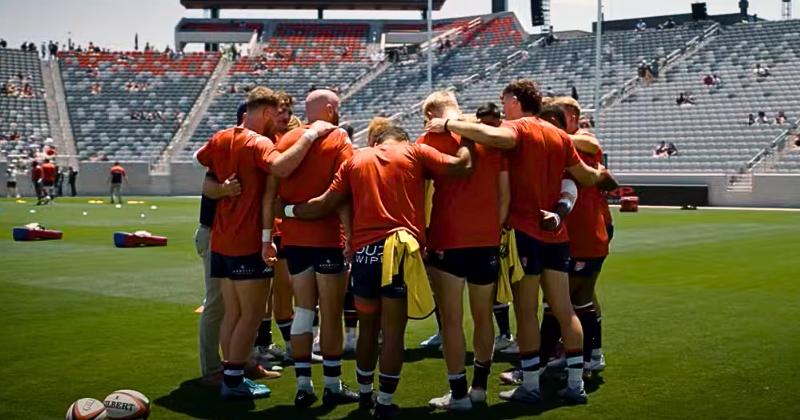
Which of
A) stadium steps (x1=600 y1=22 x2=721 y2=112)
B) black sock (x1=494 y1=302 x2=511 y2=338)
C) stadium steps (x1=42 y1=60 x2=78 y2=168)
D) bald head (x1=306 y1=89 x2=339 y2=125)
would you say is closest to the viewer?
bald head (x1=306 y1=89 x2=339 y2=125)

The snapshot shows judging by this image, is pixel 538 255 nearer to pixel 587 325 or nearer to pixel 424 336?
pixel 587 325

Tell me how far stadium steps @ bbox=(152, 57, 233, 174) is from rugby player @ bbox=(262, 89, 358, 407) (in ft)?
136

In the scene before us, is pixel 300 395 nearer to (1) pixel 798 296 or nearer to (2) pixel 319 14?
(1) pixel 798 296

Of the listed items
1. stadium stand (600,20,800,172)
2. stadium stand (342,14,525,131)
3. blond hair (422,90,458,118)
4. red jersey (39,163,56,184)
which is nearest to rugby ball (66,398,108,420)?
blond hair (422,90,458,118)

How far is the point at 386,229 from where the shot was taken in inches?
260

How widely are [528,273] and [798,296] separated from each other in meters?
5.94

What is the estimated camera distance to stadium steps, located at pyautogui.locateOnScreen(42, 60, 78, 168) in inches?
1999

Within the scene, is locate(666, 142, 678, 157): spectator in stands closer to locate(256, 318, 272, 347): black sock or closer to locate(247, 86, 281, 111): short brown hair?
locate(256, 318, 272, 347): black sock

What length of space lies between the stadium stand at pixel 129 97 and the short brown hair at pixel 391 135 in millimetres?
44476

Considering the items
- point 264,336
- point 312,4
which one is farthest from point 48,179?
point 312,4

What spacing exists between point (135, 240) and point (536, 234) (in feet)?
42.4

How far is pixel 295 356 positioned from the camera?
282 inches

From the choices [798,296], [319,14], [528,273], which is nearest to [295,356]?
[528,273]

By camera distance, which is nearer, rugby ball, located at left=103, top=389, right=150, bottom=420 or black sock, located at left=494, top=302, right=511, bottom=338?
rugby ball, located at left=103, top=389, right=150, bottom=420
